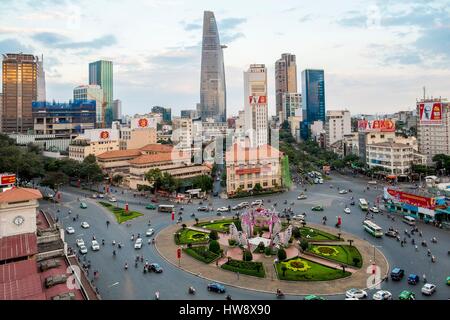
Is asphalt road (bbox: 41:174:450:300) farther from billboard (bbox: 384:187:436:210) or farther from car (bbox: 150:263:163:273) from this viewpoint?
billboard (bbox: 384:187:436:210)

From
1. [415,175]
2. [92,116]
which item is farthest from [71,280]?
[92,116]

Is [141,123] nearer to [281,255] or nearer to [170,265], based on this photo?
[170,265]

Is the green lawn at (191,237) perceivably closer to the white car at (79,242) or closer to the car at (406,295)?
the white car at (79,242)

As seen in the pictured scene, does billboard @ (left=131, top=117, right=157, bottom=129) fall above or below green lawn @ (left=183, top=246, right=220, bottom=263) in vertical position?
above

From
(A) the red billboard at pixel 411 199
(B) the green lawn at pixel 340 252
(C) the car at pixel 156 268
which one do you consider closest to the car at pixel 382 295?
(B) the green lawn at pixel 340 252

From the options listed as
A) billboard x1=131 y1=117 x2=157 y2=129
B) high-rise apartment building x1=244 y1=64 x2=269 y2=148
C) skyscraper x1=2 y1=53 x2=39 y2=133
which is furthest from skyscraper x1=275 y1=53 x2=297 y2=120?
skyscraper x1=2 y1=53 x2=39 y2=133

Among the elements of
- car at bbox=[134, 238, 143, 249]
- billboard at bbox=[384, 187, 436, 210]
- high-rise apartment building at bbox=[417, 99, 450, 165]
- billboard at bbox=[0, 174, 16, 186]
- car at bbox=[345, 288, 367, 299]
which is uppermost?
high-rise apartment building at bbox=[417, 99, 450, 165]
